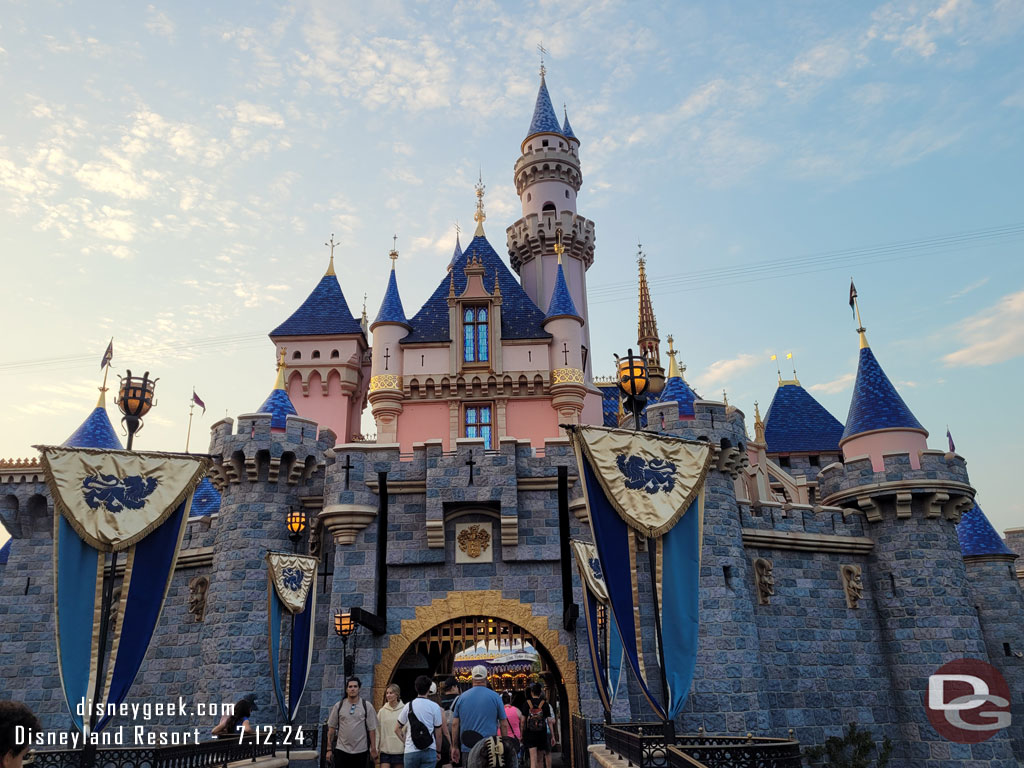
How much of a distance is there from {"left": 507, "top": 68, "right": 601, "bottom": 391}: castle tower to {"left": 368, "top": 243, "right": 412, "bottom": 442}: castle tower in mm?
6609

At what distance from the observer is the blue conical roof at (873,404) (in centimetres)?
1711

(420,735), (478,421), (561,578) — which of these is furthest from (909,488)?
(420,735)

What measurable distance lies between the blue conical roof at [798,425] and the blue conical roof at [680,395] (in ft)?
57.4

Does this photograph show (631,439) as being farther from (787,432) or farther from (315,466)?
(787,432)

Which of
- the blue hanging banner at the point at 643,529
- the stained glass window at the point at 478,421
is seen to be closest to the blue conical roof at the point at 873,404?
the stained glass window at the point at 478,421

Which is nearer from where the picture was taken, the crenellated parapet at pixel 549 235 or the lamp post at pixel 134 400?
the lamp post at pixel 134 400

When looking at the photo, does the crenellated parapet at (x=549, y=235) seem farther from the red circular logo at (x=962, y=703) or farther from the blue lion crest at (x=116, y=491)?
the blue lion crest at (x=116, y=491)

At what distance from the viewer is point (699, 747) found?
714 cm

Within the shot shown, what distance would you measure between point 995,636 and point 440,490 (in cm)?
1537

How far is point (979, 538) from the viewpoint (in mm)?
20359

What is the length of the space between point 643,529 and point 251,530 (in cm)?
993

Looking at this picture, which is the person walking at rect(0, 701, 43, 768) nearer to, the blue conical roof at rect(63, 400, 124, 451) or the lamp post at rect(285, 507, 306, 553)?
the lamp post at rect(285, 507, 306, 553)

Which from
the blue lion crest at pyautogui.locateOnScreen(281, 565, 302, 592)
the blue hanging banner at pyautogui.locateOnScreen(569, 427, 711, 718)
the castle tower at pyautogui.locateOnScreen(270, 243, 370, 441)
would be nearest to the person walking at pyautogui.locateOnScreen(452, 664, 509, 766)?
the blue hanging banner at pyautogui.locateOnScreen(569, 427, 711, 718)

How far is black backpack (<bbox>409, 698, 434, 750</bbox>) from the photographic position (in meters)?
7.32
